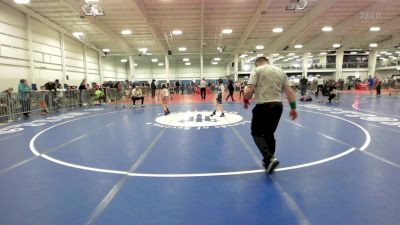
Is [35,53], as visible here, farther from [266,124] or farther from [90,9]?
[266,124]

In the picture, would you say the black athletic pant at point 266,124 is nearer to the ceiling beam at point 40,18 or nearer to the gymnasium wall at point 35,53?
the gymnasium wall at point 35,53

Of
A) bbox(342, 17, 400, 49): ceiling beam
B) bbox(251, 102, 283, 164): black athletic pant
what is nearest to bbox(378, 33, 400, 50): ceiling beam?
bbox(342, 17, 400, 49): ceiling beam

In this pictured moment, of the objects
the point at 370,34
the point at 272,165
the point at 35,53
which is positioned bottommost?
the point at 272,165

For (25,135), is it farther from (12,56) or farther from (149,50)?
(149,50)

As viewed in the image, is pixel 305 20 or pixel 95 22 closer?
pixel 95 22

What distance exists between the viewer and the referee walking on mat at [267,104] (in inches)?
155

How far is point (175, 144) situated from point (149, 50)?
3298 centimetres

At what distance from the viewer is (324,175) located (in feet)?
12.9

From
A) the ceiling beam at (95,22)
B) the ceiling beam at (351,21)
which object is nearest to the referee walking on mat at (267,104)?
the ceiling beam at (95,22)

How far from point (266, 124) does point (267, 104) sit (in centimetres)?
31

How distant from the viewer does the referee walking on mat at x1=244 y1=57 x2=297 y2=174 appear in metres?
3.93

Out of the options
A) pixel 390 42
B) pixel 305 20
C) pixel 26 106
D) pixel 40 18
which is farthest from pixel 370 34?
pixel 26 106

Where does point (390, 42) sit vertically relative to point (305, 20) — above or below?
above

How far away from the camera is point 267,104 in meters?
3.94
